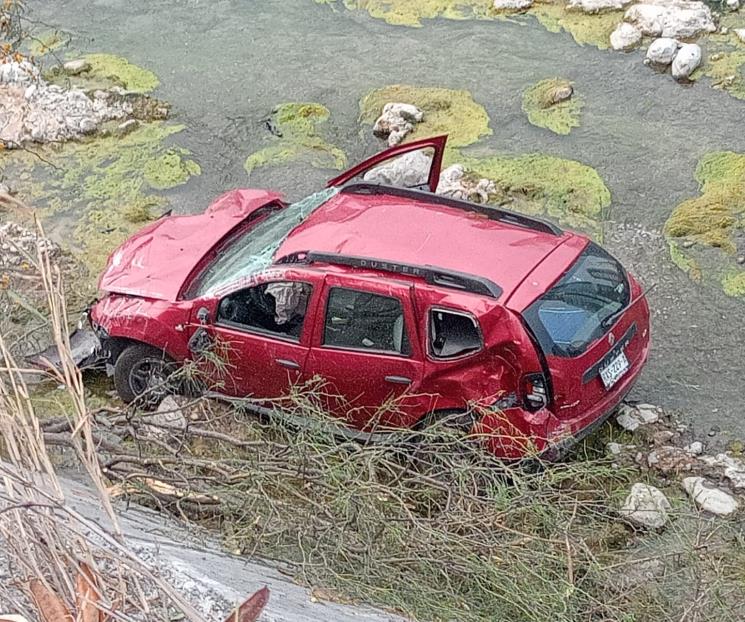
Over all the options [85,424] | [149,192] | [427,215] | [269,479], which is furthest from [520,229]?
[149,192]

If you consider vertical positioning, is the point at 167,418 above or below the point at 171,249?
below

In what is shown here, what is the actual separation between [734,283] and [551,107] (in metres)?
3.33

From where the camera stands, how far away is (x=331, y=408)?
5.61 metres

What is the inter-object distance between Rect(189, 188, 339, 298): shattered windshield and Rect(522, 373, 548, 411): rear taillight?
5.80 feet

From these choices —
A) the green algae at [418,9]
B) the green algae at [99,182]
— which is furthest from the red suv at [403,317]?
the green algae at [418,9]

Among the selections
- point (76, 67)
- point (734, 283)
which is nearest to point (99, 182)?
point (76, 67)

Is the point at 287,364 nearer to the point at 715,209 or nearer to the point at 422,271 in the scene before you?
the point at 422,271

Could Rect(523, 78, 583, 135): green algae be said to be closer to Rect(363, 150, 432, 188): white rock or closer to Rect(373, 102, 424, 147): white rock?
Rect(373, 102, 424, 147): white rock

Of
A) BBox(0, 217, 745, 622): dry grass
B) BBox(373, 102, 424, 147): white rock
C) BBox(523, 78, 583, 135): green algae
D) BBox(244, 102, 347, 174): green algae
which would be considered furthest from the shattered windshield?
BBox(523, 78, 583, 135): green algae

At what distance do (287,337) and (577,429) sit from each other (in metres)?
1.81

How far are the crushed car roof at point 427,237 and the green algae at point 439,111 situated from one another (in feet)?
12.0

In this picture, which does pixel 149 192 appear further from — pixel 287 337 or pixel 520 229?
pixel 520 229

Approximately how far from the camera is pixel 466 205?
19.4ft

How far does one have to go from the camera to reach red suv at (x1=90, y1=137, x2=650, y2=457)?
514 centimetres
